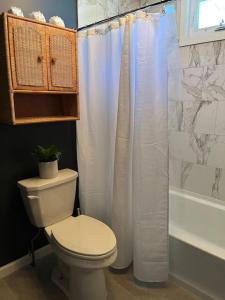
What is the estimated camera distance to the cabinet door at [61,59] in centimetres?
162

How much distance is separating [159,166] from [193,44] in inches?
43.0

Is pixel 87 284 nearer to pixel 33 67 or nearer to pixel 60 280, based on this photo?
pixel 60 280

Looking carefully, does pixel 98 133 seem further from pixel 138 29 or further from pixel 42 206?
pixel 138 29

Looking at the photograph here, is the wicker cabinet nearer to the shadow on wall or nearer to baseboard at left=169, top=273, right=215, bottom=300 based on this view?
the shadow on wall

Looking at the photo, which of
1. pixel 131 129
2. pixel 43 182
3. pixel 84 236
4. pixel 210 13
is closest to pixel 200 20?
pixel 210 13

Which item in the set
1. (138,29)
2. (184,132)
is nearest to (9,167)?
(138,29)

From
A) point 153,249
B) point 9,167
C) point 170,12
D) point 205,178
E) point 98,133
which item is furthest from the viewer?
point 205,178

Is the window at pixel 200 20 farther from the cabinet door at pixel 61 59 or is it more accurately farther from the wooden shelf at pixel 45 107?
the wooden shelf at pixel 45 107

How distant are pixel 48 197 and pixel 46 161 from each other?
0.84 ft

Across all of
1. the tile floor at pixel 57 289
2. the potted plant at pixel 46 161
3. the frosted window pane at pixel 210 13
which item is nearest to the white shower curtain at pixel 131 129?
the tile floor at pixel 57 289

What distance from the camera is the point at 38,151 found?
69.7 inches

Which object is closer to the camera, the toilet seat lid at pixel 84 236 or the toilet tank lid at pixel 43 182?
the toilet seat lid at pixel 84 236

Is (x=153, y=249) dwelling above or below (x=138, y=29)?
below

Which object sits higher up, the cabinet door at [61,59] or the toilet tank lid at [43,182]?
the cabinet door at [61,59]
